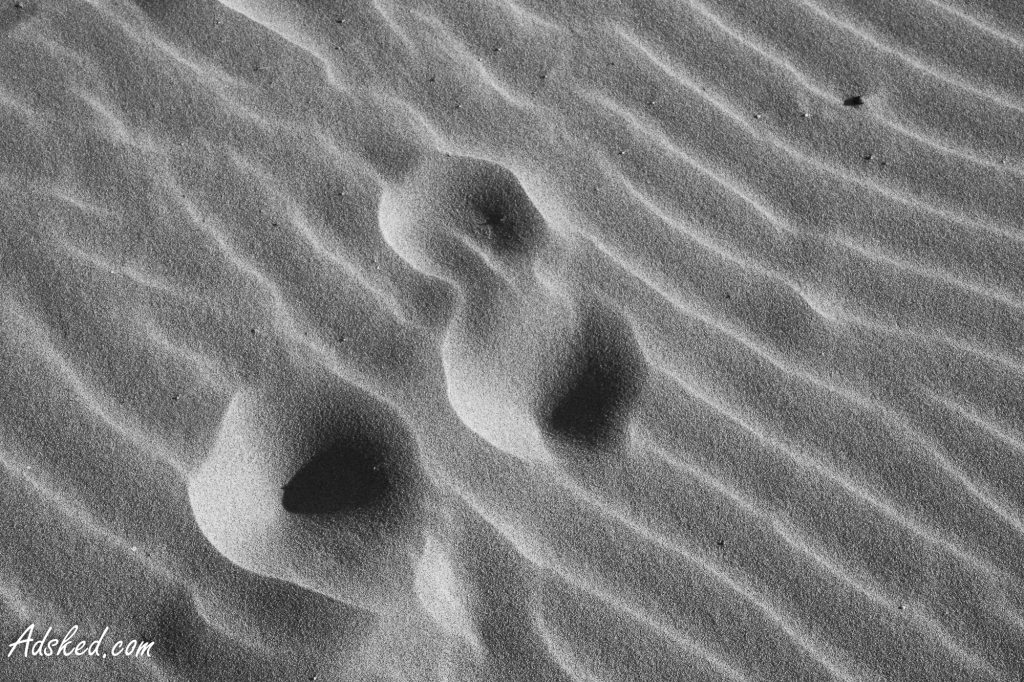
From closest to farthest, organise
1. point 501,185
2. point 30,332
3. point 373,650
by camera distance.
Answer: point 373,650, point 30,332, point 501,185

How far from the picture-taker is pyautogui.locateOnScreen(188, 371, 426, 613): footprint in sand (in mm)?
1827

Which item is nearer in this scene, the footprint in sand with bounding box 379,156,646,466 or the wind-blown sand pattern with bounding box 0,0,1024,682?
the wind-blown sand pattern with bounding box 0,0,1024,682

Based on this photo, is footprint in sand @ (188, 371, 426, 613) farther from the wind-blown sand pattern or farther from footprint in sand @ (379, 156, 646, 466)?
footprint in sand @ (379, 156, 646, 466)

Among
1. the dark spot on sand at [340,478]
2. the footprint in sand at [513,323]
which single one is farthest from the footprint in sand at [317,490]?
the footprint in sand at [513,323]

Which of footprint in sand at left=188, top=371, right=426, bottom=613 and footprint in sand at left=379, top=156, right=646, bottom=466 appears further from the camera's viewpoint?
footprint in sand at left=379, top=156, right=646, bottom=466

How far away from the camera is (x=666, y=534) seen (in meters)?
1.87

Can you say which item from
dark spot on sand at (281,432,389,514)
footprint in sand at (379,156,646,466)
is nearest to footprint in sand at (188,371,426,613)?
dark spot on sand at (281,432,389,514)

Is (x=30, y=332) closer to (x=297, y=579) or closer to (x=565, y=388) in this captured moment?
(x=297, y=579)

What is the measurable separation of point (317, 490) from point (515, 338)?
48 cm

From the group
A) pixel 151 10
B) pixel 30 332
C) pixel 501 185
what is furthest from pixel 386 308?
pixel 151 10

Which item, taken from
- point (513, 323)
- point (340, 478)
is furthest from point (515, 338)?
point (340, 478)

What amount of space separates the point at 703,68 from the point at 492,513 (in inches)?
43.6

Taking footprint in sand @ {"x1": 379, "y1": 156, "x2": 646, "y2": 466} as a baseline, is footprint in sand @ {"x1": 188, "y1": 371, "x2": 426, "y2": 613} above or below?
below

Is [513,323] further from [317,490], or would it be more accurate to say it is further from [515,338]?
[317,490]
